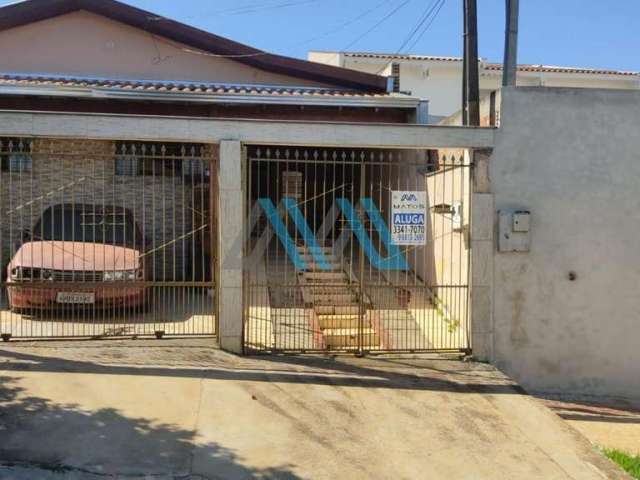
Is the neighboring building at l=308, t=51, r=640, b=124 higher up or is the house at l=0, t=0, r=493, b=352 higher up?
the neighboring building at l=308, t=51, r=640, b=124

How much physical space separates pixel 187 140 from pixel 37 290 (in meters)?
2.39

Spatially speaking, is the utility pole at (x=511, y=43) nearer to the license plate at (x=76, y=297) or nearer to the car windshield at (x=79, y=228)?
the car windshield at (x=79, y=228)

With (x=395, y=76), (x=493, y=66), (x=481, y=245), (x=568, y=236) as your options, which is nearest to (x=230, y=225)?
(x=481, y=245)

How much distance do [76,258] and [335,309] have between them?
3.38m

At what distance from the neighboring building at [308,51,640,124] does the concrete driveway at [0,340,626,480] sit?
1643 cm

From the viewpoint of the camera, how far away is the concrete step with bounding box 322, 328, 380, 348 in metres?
7.21

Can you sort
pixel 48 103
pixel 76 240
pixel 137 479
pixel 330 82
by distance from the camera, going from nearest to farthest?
pixel 137 479 → pixel 76 240 → pixel 48 103 → pixel 330 82

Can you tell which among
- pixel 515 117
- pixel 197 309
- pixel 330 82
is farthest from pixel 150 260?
pixel 330 82

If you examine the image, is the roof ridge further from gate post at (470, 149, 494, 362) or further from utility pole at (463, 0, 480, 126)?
gate post at (470, 149, 494, 362)

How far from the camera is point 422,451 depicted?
4.19m

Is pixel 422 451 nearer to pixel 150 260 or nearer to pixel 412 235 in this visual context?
pixel 412 235

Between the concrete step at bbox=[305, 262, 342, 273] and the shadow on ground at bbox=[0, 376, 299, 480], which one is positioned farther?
the concrete step at bbox=[305, 262, 342, 273]

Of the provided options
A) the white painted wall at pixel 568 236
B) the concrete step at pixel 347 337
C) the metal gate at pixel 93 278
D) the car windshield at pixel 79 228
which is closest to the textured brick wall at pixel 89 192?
the metal gate at pixel 93 278
